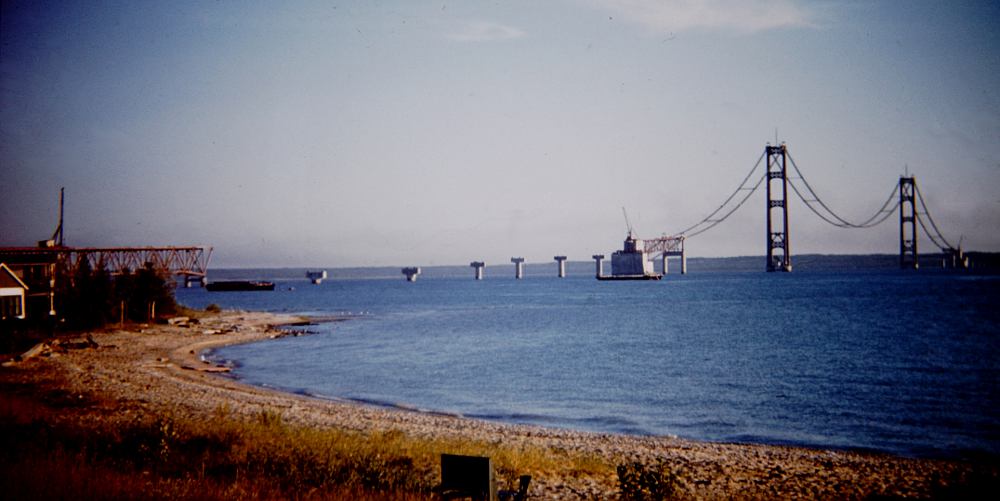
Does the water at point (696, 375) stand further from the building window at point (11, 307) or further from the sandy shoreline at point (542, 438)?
the building window at point (11, 307)

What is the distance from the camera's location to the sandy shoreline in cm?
1280

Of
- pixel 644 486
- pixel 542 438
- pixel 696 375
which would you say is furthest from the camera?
pixel 696 375

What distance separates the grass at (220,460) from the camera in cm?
784

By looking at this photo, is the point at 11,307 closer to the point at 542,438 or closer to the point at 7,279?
the point at 7,279

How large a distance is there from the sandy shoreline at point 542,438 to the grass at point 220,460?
172 centimetres

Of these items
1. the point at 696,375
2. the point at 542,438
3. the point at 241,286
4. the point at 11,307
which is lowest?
the point at 241,286

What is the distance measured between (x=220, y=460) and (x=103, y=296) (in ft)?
139

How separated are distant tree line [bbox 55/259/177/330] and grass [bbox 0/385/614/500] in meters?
32.1

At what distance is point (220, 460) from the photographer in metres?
10.7

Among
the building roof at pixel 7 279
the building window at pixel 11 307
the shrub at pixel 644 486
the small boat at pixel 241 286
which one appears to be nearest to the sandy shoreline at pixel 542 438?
the shrub at pixel 644 486

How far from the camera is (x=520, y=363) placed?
38.6 m

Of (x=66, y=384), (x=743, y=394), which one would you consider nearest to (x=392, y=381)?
(x=66, y=384)

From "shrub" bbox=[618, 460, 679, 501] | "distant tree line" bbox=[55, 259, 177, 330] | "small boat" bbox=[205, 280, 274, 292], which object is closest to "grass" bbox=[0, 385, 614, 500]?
"shrub" bbox=[618, 460, 679, 501]

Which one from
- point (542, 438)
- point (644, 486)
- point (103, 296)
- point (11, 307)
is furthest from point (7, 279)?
point (644, 486)
